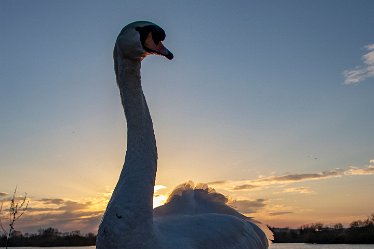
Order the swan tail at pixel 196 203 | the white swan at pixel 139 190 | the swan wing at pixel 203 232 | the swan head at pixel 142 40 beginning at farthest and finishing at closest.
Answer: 1. the swan tail at pixel 196 203
2. the swan wing at pixel 203 232
3. the swan head at pixel 142 40
4. the white swan at pixel 139 190

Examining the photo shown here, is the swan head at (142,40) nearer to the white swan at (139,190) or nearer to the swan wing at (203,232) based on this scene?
the white swan at (139,190)

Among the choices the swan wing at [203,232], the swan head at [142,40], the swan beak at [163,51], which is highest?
the swan head at [142,40]

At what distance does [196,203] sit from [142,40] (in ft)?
14.0

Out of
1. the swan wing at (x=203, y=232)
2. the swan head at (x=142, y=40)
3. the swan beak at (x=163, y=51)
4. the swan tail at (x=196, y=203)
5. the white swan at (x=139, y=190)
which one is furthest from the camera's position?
the swan tail at (x=196, y=203)

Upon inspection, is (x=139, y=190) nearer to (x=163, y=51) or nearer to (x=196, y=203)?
(x=163, y=51)

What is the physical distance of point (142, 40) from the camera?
575cm

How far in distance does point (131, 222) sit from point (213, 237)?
6.66ft

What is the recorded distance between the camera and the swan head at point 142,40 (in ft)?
18.6

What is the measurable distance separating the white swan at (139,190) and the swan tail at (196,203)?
150 cm

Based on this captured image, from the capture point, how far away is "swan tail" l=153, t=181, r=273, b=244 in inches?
352

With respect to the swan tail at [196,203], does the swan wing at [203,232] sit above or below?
below

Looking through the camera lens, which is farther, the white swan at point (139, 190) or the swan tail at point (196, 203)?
the swan tail at point (196, 203)

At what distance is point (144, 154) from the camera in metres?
5.69

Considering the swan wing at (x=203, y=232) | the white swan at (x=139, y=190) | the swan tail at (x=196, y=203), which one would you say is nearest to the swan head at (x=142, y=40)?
the white swan at (x=139, y=190)
